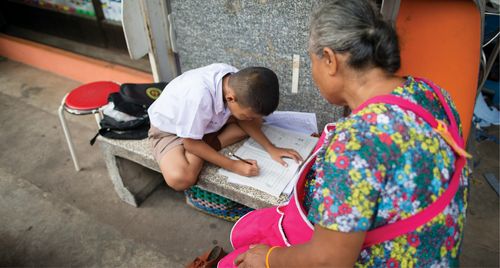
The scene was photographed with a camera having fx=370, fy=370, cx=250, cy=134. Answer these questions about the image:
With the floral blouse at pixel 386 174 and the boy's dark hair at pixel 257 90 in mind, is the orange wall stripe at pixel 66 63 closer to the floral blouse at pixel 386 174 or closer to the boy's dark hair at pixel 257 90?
the boy's dark hair at pixel 257 90

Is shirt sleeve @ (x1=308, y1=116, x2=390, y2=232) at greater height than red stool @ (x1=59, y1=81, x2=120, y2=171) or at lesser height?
greater

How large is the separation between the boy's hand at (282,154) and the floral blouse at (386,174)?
3.20 feet

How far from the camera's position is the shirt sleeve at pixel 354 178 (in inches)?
35.5

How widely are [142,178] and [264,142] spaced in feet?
3.13

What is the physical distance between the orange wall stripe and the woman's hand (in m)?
2.41

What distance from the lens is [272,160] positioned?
2.01 m

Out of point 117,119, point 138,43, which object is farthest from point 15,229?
point 138,43

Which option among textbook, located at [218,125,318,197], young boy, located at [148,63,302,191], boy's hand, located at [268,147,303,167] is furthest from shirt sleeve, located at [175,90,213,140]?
boy's hand, located at [268,147,303,167]

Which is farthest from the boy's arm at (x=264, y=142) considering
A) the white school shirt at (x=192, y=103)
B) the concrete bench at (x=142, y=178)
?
the white school shirt at (x=192, y=103)

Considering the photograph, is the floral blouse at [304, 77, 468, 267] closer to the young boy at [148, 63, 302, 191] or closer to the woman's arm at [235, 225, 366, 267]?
the woman's arm at [235, 225, 366, 267]

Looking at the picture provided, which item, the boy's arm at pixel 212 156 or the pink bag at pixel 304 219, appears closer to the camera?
the pink bag at pixel 304 219

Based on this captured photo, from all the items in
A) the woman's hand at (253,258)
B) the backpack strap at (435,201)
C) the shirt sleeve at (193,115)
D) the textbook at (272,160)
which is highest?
the backpack strap at (435,201)

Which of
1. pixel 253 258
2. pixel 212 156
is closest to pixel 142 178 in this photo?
pixel 212 156

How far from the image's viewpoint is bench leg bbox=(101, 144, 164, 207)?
2.33 m
